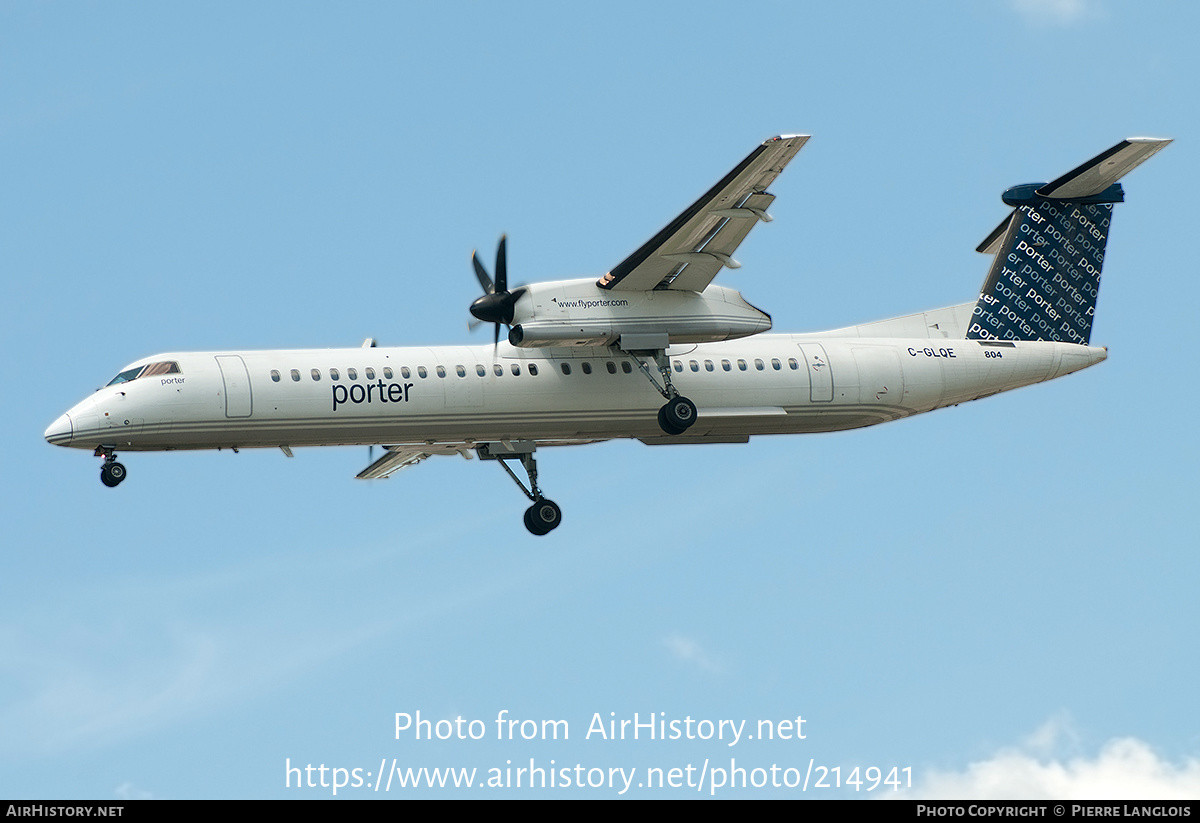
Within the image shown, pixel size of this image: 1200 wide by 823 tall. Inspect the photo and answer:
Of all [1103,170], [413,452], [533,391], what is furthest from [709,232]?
[1103,170]

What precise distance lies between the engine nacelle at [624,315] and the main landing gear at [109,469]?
6813 millimetres

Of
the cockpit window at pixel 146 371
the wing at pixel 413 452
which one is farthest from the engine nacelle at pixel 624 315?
the cockpit window at pixel 146 371

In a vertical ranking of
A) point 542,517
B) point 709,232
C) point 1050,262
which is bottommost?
point 542,517

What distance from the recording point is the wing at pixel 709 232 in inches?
1006

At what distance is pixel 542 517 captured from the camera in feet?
97.3

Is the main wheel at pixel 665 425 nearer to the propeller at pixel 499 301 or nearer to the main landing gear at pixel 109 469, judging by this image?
the propeller at pixel 499 301

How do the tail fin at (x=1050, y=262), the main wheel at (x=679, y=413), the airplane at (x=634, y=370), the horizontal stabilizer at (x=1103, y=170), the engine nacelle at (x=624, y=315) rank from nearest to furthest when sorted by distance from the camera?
the airplane at (x=634, y=370), the engine nacelle at (x=624, y=315), the main wheel at (x=679, y=413), the horizontal stabilizer at (x=1103, y=170), the tail fin at (x=1050, y=262)

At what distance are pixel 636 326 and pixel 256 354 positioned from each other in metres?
6.54

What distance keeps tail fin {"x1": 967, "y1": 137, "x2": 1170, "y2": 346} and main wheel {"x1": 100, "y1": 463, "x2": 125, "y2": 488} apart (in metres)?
16.0

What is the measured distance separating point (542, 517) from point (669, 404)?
134 inches

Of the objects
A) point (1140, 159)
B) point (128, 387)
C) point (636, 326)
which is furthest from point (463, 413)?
point (1140, 159)

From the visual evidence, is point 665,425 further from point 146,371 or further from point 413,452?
point 146,371
